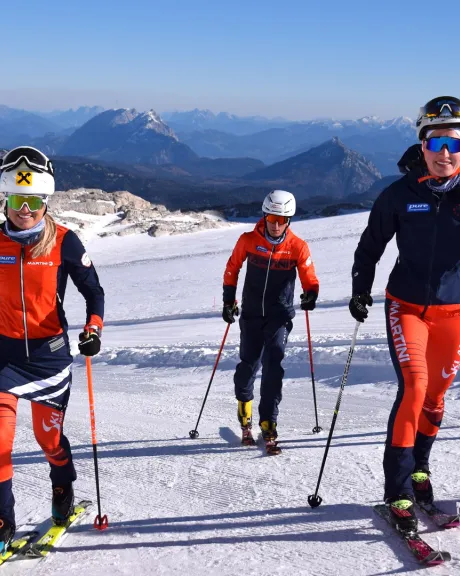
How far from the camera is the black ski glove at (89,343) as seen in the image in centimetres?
397

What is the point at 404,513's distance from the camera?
372cm

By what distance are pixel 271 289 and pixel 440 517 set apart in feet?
8.57

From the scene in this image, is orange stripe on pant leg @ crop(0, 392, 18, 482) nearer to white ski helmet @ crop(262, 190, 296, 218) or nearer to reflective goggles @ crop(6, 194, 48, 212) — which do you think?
reflective goggles @ crop(6, 194, 48, 212)

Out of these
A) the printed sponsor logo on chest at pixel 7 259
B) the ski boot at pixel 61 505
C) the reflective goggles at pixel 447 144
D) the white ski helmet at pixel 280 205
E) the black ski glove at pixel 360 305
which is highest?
the reflective goggles at pixel 447 144

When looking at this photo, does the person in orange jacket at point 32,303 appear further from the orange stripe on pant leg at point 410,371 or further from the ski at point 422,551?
the ski at point 422,551

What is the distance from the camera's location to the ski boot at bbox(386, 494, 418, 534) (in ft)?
12.2

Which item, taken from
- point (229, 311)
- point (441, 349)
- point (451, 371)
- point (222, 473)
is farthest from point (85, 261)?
→ point (451, 371)

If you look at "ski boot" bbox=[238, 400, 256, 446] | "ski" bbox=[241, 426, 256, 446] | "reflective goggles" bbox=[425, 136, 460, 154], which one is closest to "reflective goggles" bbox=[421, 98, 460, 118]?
"reflective goggles" bbox=[425, 136, 460, 154]

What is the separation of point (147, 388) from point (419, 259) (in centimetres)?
610

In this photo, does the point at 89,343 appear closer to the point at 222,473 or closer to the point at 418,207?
the point at 222,473

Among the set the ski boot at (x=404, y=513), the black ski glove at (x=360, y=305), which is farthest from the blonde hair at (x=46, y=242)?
the ski boot at (x=404, y=513)

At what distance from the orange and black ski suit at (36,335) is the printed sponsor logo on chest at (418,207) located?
2.32 m

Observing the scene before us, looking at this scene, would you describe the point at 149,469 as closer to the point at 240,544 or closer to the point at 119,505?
the point at 119,505

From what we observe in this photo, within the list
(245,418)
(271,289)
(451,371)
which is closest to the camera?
(451,371)
